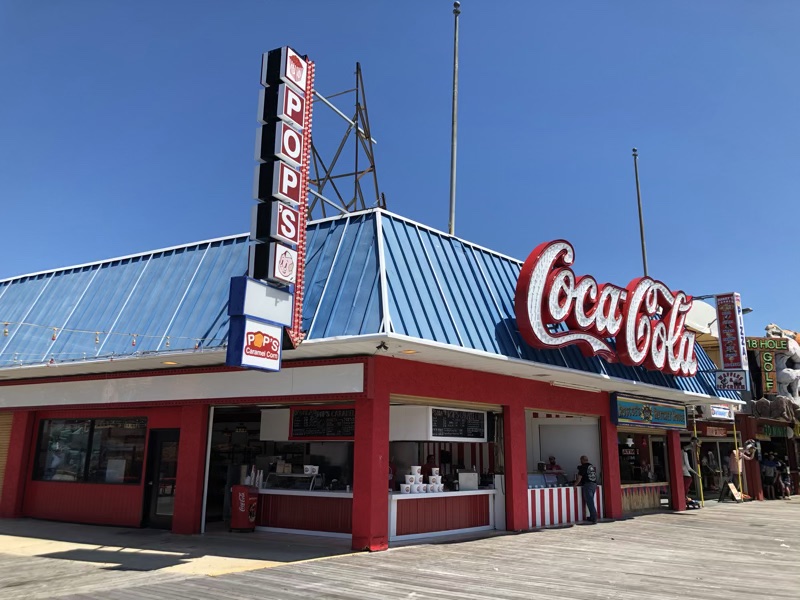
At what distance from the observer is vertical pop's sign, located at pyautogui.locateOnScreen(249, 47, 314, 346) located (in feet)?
35.3

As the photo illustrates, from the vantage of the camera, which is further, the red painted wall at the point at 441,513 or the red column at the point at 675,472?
the red column at the point at 675,472

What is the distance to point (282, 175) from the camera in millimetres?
11039

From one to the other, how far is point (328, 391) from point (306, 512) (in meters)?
3.16

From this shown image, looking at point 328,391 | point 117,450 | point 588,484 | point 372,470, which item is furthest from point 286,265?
point 588,484

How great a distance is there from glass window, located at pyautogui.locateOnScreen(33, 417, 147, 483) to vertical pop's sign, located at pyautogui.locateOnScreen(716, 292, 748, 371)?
60.6ft

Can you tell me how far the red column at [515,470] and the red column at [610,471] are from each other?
4.19 m

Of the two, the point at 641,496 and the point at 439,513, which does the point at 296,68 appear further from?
the point at 641,496

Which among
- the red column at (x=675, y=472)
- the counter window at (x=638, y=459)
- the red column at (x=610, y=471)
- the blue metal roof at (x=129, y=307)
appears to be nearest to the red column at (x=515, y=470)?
the red column at (x=610, y=471)

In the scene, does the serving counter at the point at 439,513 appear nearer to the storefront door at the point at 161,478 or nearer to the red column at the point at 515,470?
the red column at the point at 515,470

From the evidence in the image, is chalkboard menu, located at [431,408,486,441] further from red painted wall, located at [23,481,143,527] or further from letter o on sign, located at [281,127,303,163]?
red painted wall, located at [23,481,143,527]

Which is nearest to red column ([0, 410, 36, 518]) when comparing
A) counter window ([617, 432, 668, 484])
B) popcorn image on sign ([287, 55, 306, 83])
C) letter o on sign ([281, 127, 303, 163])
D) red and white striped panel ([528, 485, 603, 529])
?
letter o on sign ([281, 127, 303, 163])

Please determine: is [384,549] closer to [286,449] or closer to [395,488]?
[395,488]

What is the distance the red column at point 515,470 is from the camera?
14891 mm

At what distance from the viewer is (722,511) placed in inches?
860
